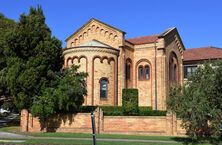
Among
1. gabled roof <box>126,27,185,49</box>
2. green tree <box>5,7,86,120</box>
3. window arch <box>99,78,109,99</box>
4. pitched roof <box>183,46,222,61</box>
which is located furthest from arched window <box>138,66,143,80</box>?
pitched roof <box>183,46,222,61</box>

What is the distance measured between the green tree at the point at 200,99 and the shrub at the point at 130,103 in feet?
29.4

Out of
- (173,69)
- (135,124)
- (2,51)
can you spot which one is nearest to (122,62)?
(173,69)

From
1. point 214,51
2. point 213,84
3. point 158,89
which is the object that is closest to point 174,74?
point 158,89

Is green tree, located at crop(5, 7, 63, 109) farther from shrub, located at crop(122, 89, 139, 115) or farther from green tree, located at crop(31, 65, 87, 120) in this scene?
shrub, located at crop(122, 89, 139, 115)

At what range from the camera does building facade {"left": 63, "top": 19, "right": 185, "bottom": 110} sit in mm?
40688

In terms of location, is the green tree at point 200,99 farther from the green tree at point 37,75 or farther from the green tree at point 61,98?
the green tree at point 37,75

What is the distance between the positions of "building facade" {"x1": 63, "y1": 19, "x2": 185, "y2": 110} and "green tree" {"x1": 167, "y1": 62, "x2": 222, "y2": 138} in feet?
57.3

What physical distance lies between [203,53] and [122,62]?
64.3ft

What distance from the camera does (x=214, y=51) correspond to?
56.0 metres

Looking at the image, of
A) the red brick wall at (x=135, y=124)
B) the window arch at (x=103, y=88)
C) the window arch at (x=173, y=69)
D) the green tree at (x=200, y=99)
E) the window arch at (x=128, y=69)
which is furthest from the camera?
the window arch at (x=173, y=69)

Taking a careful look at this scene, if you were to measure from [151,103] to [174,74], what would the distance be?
257 inches

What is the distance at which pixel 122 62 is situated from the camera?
139ft

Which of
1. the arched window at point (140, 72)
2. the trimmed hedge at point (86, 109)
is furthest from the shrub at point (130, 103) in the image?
the arched window at point (140, 72)

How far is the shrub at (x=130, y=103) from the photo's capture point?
32906 mm
